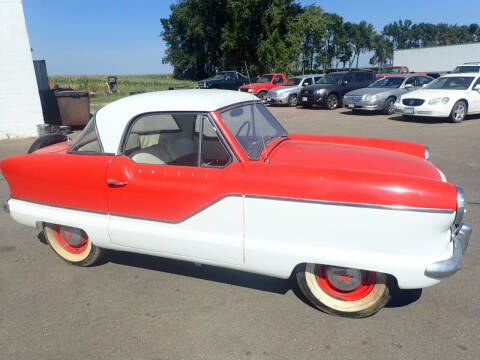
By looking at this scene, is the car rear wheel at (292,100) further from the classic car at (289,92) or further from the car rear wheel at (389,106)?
the car rear wheel at (389,106)

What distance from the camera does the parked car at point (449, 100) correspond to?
38.8 feet

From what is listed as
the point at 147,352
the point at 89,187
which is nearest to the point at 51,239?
the point at 89,187

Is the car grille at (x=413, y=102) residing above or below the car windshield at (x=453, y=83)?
below

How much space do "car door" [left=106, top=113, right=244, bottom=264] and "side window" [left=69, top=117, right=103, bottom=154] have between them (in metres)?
0.33

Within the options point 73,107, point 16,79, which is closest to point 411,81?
point 73,107

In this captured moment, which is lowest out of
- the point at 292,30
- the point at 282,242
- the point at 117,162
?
the point at 282,242

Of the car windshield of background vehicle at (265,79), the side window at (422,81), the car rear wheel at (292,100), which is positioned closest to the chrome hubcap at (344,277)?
the side window at (422,81)

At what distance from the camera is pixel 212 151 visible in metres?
3.31

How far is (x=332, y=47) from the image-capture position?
85875 millimetres

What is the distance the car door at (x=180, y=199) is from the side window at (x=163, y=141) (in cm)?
1

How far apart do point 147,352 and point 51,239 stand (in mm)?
1964

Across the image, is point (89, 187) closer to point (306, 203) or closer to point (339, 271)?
point (306, 203)

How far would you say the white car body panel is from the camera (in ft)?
8.19

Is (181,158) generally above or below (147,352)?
above
